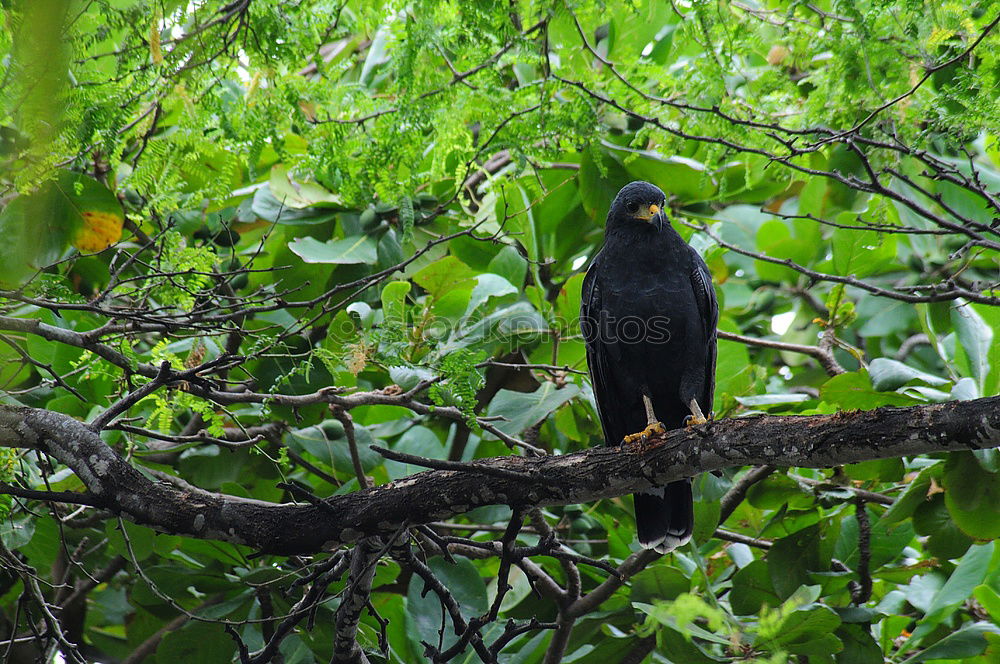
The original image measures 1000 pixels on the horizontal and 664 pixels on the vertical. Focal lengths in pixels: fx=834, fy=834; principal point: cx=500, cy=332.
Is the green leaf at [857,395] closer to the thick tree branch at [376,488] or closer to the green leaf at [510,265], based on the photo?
the thick tree branch at [376,488]

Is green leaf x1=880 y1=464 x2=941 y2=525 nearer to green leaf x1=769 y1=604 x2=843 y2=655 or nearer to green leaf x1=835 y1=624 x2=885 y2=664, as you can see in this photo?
green leaf x1=835 y1=624 x2=885 y2=664

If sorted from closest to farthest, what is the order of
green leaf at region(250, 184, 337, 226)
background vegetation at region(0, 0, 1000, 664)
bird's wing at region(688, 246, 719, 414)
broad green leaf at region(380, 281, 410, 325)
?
background vegetation at region(0, 0, 1000, 664)
broad green leaf at region(380, 281, 410, 325)
bird's wing at region(688, 246, 719, 414)
green leaf at region(250, 184, 337, 226)

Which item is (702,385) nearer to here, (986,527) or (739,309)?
(986,527)

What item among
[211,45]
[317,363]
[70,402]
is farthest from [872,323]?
[70,402]

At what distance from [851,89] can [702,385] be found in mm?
1552

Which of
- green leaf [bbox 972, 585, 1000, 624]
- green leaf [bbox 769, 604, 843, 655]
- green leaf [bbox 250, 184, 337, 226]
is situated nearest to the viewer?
green leaf [bbox 769, 604, 843, 655]

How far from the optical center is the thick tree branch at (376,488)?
2.72 m

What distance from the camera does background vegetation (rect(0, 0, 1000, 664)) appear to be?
10.4ft

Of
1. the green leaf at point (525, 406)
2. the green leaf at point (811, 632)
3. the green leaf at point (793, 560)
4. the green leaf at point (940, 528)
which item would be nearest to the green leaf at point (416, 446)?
the green leaf at point (525, 406)

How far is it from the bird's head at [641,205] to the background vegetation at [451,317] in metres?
0.28

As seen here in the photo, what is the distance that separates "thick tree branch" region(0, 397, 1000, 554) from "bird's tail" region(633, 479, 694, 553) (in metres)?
1.05

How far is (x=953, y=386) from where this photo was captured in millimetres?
3680

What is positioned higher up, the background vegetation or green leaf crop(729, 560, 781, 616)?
the background vegetation

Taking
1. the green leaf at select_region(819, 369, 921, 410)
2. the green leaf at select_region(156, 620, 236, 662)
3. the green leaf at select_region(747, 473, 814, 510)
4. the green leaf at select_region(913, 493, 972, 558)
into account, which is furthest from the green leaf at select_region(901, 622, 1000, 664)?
the green leaf at select_region(156, 620, 236, 662)
